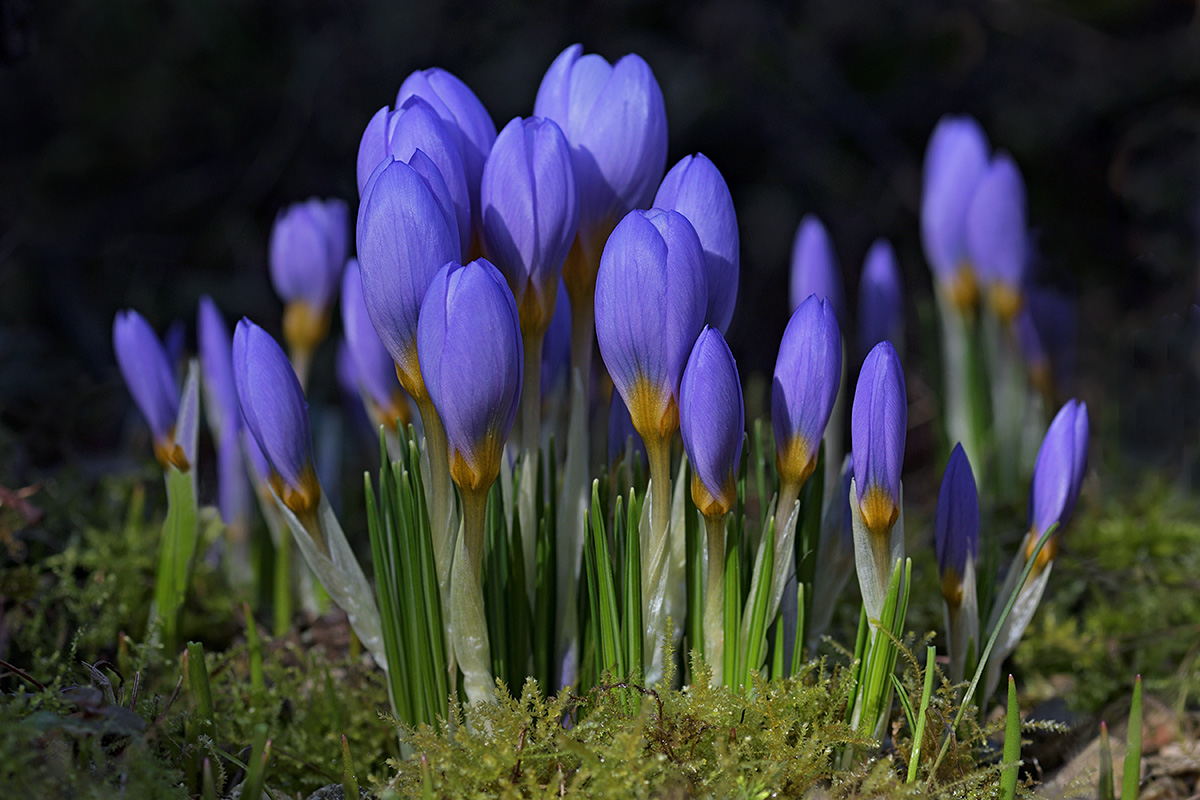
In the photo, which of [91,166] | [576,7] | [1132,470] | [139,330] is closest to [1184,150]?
[1132,470]

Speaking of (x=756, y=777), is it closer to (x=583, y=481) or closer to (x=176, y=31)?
(x=583, y=481)

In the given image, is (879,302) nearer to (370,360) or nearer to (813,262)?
(813,262)

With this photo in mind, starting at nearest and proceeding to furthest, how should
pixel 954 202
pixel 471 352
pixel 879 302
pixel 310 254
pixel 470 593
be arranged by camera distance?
pixel 471 352 → pixel 470 593 → pixel 310 254 → pixel 879 302 → pixel 954 202

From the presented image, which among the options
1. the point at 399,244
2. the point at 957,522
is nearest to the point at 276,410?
the point at 399,244

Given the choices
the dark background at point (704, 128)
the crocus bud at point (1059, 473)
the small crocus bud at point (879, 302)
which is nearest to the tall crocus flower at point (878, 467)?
the crocus bud at point (1059, 473)

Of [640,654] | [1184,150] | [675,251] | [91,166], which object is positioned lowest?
[640,654]

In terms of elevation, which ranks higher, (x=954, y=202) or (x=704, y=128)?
(x=704, y=128)
